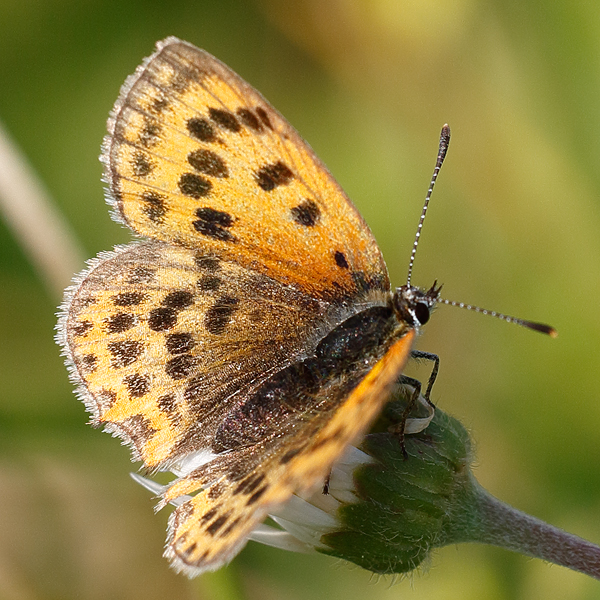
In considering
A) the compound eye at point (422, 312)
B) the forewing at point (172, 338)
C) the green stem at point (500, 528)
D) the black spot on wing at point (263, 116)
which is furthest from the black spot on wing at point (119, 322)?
the green stem at point (500, 528)

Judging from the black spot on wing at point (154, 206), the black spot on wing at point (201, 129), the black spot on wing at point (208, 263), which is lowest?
the black spot on wing at point (208, 263)

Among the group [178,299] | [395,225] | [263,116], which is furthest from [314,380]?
[395,225]

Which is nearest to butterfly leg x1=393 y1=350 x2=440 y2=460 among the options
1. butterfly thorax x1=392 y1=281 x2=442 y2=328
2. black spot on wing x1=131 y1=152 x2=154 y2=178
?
butterfly thorax x1=392 y1=281 x2=442 y2=328

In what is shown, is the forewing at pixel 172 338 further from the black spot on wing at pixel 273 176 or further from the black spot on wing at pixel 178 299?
the black spot on wing at pixel 273 176

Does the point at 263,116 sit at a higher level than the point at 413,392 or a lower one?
higher

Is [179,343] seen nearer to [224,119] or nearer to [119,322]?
[119,322]

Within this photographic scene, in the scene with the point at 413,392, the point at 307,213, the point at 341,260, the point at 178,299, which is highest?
the point at 307,213

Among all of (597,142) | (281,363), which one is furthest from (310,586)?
(597,142)

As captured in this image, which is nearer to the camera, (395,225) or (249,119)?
(249,119)
